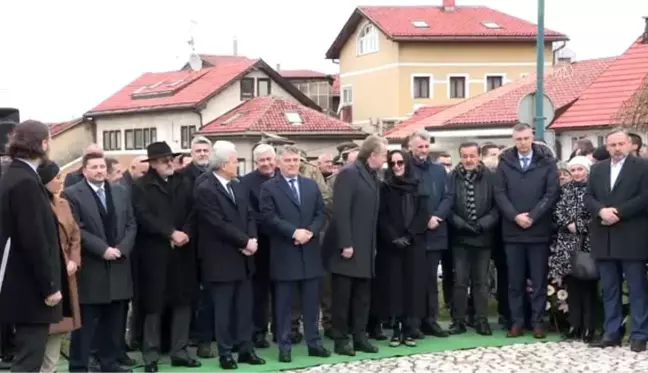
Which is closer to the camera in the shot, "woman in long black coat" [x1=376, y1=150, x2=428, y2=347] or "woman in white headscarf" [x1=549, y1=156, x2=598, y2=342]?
"woman in long black coat" [x1=376, y1=150, x2=428, y2=347]

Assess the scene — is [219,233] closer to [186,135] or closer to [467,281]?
[467,281]

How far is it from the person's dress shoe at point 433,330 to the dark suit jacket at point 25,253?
15.6 ft

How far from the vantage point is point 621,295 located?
9648 millimetres

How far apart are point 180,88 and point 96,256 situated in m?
44.9

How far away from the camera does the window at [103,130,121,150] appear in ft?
185

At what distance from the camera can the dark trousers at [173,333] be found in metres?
8.73

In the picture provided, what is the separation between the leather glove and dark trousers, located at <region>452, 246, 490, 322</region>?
0.88 m

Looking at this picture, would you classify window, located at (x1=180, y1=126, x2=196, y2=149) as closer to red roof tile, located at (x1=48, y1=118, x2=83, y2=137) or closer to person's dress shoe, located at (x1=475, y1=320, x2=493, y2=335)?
red roof tile, located at (x1=48, y1=118, x2=83, y2=137)

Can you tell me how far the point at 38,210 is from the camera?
6.48 meters

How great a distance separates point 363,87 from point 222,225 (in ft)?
143

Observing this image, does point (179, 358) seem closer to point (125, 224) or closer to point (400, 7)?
point (125, 224)

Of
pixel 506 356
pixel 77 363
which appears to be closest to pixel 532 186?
pixel 506 356

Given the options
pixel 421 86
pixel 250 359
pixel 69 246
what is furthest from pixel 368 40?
pixel 69 246

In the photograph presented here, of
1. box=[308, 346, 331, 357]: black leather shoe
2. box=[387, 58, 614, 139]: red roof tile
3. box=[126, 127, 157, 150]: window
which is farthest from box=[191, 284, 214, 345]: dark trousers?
box=[126, 127, 157, 150]: window
